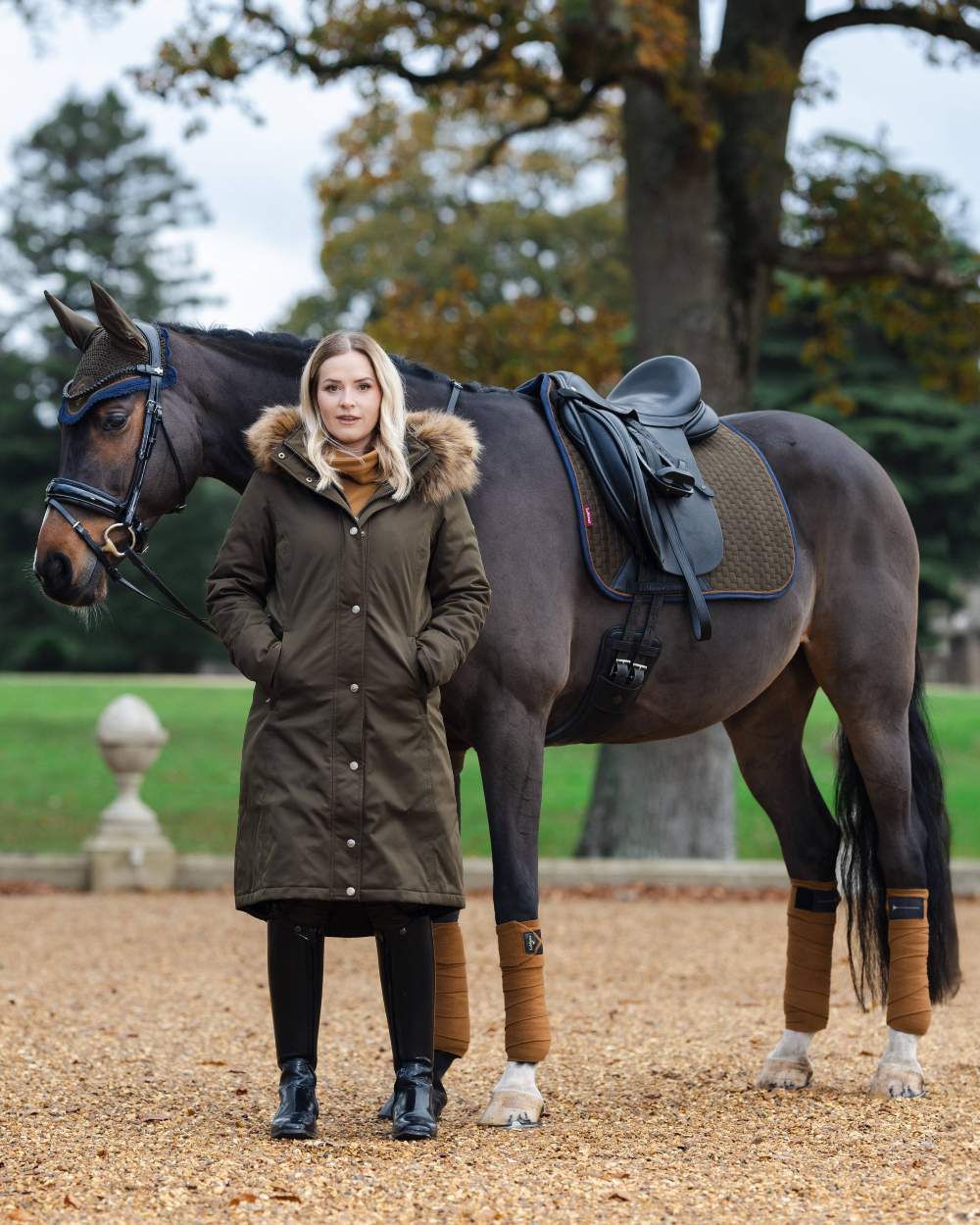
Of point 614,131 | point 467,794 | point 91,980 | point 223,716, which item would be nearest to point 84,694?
point 223,716

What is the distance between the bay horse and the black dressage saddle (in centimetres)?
11

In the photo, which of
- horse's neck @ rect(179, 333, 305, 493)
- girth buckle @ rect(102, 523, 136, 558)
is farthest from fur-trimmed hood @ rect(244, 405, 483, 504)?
girth buckle @ rect(102, 523, 136, 558)

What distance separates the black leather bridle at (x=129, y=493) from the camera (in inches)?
158

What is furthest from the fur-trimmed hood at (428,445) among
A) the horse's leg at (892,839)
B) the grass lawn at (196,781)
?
the grass lawn at (196,781)

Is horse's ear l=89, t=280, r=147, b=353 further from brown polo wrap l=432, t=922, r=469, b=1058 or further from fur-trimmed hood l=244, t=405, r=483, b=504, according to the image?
brown polo wrap l=432, t=922, r=469, b=1058

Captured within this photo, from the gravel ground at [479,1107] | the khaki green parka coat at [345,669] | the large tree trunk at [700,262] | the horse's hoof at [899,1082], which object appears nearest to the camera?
the gravel ground at [479,1107]

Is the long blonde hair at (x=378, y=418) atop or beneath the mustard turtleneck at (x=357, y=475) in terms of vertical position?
atop

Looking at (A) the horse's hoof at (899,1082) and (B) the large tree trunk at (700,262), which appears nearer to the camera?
(A) the horse's hoof at (899,1082)

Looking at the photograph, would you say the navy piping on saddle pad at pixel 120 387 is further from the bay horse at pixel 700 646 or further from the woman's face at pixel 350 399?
the woman's face at pixel 350 399

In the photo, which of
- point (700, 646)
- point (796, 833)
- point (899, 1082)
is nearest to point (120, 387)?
point (700, 646)

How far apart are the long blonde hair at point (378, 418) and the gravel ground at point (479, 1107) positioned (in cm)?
166

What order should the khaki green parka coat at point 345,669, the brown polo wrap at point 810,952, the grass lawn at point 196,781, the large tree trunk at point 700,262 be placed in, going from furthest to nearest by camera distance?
the grass lawn at point 196,781 < the large tree trunk at point 700,262 < the brown polo wrap at point 810,952 < the khaki green parka coat at point 345,669

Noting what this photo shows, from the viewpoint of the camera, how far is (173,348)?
13.9 ft

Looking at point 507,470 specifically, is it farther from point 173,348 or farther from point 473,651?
point 173,348
